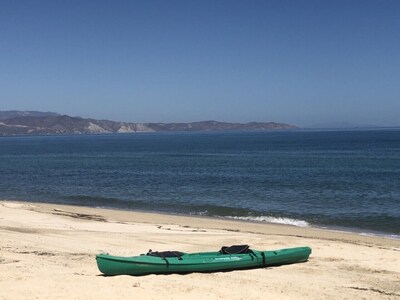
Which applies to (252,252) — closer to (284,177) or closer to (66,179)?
(284,177)

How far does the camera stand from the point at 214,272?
1302cm

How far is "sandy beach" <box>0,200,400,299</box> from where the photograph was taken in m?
10.9

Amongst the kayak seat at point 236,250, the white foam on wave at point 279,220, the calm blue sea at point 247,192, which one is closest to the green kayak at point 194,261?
the kayak seat at point 236,250

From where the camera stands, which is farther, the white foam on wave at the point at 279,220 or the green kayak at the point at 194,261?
the white foam on wave at the point at 279,220

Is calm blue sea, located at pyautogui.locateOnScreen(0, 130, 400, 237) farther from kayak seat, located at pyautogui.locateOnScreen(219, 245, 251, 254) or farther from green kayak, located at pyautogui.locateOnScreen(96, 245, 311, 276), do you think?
kayak seat, located at pyautogui.locateOnScreen(219, 245, 251, 254)

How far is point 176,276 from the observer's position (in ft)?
40.6

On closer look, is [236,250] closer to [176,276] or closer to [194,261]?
[194,261]

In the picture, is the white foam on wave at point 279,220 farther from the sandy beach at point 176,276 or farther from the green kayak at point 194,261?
the green kayak at point 194,261

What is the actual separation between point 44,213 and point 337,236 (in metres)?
14.7

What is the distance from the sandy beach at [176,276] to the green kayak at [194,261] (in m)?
0.22

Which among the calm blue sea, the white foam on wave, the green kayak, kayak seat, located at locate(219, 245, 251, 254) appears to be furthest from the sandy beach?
the calm blue sea

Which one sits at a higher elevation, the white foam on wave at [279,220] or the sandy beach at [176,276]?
the sandy beach at [176,276]

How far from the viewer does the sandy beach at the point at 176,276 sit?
10.9 m

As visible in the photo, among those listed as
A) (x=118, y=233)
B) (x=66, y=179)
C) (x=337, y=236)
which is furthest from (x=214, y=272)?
(x=66, y=179)
